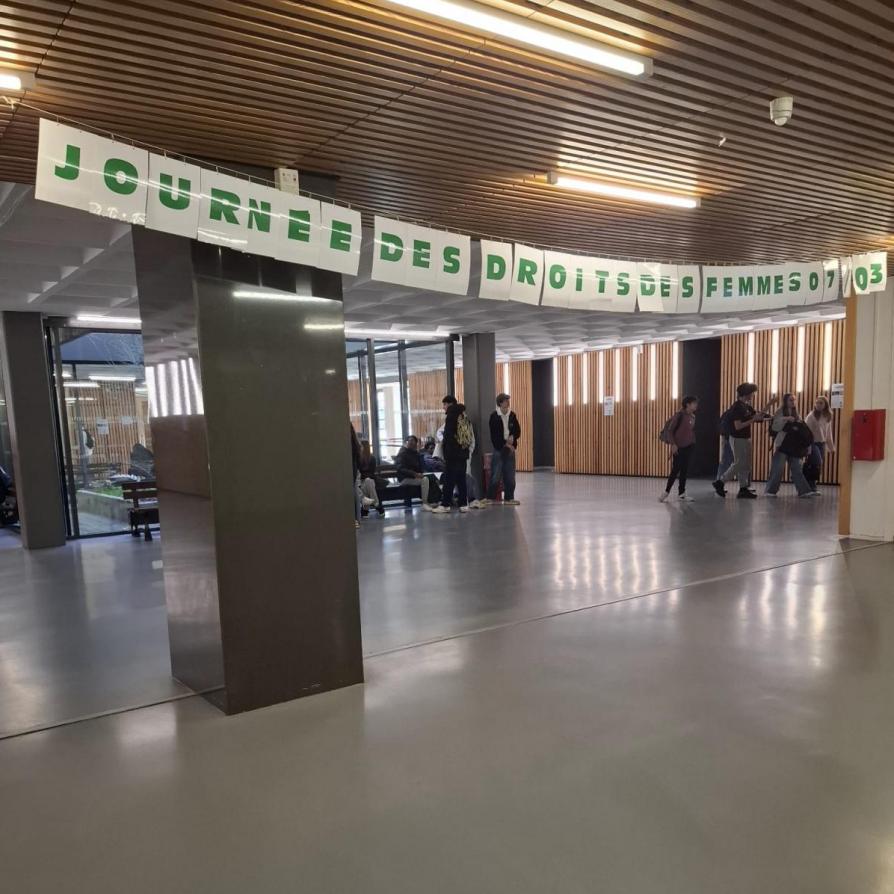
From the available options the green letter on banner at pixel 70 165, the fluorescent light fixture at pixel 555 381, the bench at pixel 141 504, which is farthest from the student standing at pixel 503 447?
the green letter on banner at pixel 70 165

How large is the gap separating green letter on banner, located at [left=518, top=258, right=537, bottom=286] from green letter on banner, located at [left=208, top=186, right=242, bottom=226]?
1.92 meters

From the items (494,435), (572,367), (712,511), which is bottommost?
(712,511)

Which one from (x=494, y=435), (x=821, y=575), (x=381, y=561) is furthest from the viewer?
(x=494, y=435)

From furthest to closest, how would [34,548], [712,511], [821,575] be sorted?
[712,511] → [34,548] → [821,575]

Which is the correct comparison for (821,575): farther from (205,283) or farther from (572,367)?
(572,367)

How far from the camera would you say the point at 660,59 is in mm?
2848

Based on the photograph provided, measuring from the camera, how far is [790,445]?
10.3 m

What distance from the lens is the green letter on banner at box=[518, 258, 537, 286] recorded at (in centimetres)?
446

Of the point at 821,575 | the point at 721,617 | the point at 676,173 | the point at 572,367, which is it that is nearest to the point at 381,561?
the point at 721,617

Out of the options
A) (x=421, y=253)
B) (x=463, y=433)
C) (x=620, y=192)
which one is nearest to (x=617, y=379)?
(x=463, y=433)

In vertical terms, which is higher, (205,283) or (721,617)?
(205,283)

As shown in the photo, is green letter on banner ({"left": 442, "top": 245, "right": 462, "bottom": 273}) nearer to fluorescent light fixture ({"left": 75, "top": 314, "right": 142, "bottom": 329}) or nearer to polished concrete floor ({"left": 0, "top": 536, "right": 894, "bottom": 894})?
polished concrete floor ({"left": 0, "top": 536, "right": 894, "bottom": 894})

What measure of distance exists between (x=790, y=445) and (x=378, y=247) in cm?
862

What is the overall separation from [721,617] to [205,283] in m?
3.85
